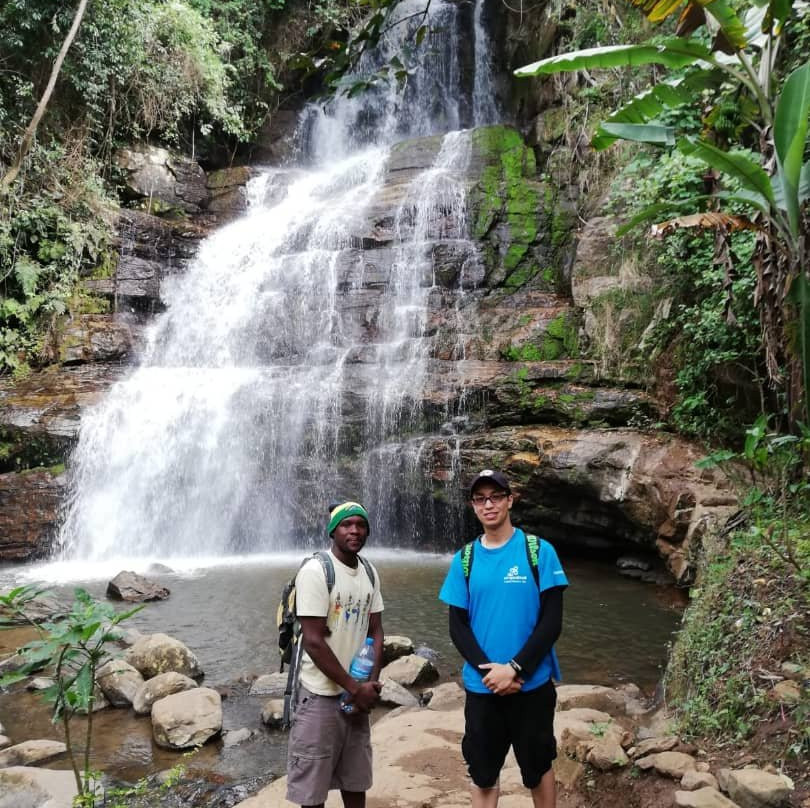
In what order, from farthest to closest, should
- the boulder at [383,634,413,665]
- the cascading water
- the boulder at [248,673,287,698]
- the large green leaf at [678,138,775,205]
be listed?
the cascading water
the boulder at [383,634,413,665]
the boulder at [248,673,287,698]
the large green leaf at [678,138,775,205]

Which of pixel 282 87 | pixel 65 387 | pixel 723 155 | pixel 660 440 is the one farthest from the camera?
pixel 282 87

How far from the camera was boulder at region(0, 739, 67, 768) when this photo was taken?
476 cm

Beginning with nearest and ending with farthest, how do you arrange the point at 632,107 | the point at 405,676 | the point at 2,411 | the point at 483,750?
the point at 483,750
the point at 632,107
the point at 405,676
the point at 2,411

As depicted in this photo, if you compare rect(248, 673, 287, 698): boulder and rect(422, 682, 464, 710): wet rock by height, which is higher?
rect(422, 682, 464, 710): wet rock

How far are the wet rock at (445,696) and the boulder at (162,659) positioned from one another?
211cm

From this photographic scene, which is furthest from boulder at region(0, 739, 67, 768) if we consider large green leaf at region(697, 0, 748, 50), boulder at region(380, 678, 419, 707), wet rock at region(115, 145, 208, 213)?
wet rock at region(115, 145, 208, 213)

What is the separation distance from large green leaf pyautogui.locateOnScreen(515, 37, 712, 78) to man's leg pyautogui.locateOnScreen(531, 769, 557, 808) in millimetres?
4437

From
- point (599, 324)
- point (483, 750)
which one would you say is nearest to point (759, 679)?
point (483, 750)

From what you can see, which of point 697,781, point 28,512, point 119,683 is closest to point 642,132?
point 697,781

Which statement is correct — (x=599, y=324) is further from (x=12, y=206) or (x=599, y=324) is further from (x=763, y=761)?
(x=12, y=206)

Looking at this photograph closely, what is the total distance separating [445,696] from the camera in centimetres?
575

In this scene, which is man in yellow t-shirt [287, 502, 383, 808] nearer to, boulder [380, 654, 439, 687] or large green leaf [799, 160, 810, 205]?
boulder [380, 654, 439, 687]

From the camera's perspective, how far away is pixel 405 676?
6.22m

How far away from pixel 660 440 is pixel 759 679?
6.04 metres
